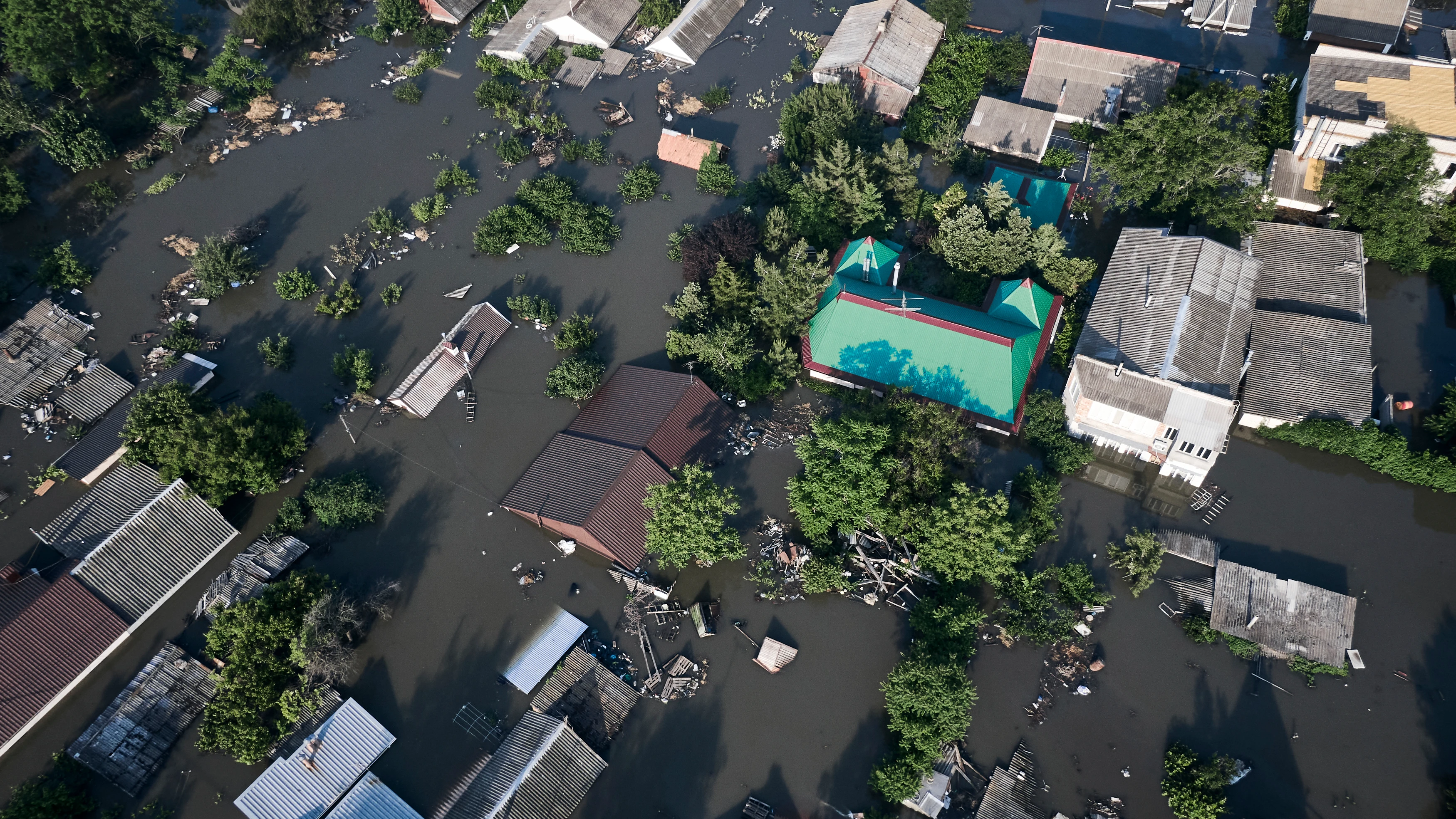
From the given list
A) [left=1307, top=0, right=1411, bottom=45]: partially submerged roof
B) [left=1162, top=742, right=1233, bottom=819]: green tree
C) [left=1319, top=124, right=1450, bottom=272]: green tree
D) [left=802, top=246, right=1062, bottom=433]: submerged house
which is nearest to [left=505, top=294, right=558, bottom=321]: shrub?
[left=802, top=246, right=1062, bottom=433]: submerged house

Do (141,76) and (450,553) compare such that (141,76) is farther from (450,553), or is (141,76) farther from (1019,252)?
(1019,252)

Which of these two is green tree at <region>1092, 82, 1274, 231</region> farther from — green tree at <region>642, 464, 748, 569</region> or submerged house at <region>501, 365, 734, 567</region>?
green tree at <region>642, 464, 748, 569</region>

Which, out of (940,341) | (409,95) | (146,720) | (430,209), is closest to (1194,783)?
(940,341)

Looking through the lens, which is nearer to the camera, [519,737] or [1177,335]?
[519,737]

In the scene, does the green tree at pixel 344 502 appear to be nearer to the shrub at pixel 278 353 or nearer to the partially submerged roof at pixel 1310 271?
the shrub at pixel 278 353

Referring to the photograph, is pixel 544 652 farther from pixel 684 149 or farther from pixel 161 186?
pixel 161 186

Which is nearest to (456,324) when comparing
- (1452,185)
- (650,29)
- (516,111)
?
(516,111)
